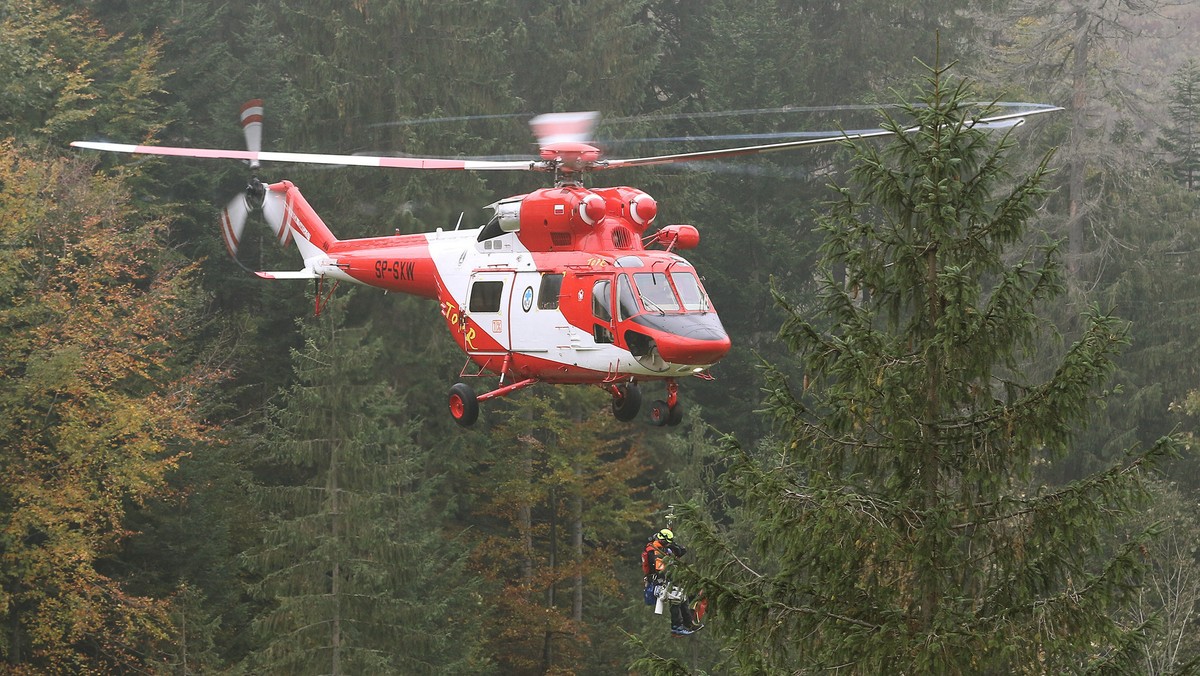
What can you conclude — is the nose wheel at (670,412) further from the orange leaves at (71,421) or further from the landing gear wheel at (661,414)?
the orange leaves at (71,421)

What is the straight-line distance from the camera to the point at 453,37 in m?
37.4

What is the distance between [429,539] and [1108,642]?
73.3 ft

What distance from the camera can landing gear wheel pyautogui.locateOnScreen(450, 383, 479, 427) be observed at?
63.0 ft

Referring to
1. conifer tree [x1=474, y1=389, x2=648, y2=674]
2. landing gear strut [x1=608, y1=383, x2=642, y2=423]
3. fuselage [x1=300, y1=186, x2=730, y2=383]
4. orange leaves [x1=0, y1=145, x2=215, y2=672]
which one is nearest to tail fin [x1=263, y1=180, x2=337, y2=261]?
fuselage [x1=300, y1=186, x2=730, y2=383]

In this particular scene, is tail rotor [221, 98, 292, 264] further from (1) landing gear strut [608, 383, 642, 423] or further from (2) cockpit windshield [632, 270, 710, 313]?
(2) cockpit windshield [632, 270, 710, 313]

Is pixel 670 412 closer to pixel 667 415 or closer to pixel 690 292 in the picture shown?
pixel 667 415

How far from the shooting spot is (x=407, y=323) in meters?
36.0

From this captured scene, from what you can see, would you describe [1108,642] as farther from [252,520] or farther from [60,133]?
[60,133]

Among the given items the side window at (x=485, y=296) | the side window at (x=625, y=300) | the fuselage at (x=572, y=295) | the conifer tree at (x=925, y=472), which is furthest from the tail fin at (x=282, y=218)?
the conifer tree at (x=925, y=472)

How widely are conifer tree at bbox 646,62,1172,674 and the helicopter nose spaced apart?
5491mm

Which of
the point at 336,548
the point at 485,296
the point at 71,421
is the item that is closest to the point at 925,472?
the point at 485,296

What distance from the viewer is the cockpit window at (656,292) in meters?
17.4

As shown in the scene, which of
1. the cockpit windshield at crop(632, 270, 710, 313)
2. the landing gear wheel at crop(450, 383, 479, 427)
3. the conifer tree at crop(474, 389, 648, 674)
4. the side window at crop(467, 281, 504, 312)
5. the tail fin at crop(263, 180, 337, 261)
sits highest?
the tail fin at crop(263, 180, 337, 261)

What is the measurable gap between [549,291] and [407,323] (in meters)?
18.1
